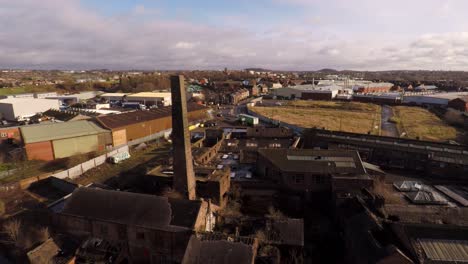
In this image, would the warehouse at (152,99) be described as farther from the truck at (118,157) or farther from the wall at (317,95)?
the wall at (317,95)

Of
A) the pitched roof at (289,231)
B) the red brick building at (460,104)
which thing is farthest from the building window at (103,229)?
the red brick building at (460,104)

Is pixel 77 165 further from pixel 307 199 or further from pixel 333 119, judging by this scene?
pixel 333 119

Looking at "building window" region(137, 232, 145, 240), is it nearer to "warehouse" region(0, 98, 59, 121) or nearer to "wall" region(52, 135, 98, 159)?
"wall" region(52, 135, 98, 159)

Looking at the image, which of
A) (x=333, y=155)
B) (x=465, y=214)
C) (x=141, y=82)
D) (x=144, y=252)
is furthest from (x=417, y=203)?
(x=141, y=82)

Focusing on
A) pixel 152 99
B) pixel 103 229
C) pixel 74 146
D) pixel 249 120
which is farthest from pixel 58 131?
pixel 152 99

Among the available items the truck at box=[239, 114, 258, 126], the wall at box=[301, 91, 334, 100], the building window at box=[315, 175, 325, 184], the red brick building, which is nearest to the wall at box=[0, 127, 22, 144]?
the truck at box=[239, 114, 258, 126]

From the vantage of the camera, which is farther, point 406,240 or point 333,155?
point 333,155
